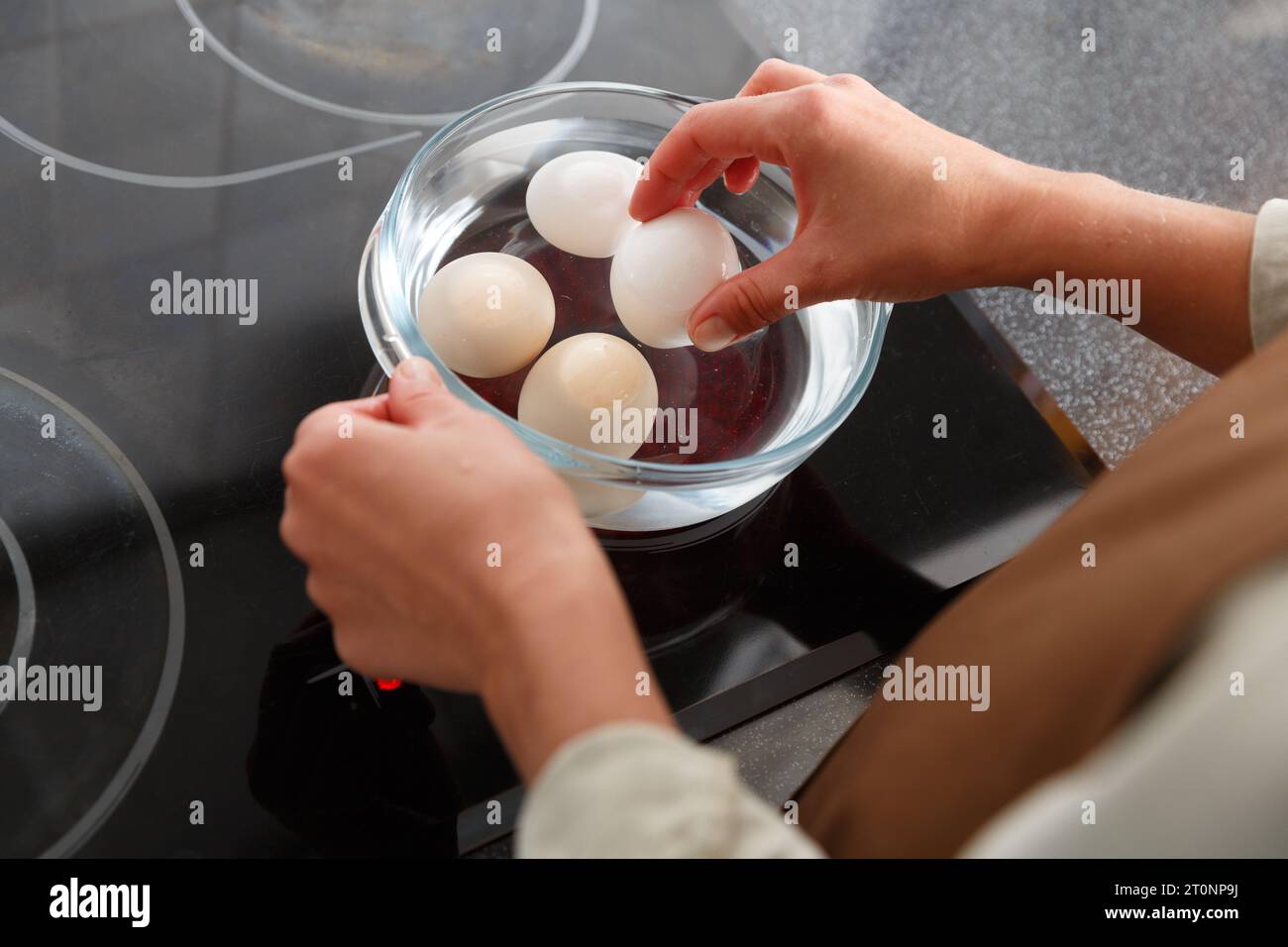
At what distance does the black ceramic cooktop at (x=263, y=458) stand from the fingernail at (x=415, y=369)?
19 cm

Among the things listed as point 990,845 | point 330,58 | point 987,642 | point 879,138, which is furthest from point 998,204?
point 330,58

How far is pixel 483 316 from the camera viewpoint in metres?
0.77

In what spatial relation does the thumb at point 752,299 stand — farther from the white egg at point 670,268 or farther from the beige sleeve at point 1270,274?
the beige sleeve at point 1270,274

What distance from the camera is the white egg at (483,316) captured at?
0.77 meters

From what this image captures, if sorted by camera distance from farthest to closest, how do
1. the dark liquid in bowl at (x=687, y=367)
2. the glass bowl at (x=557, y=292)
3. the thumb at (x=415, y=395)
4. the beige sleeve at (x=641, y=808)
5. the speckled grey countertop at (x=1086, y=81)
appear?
the speckled grey countertop at (x=1086, y=81), the dark liquid in bowl at (x=687, y=367), the glass bowl at (x=557, y=292), the thumb at (x=415, y=395), the beige sleeve at (x=641, y=808)

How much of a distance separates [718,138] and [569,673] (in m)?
0.46

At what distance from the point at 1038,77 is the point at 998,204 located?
1.65 feet

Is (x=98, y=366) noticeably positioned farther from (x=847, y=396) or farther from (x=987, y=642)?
(x=987, y=642)

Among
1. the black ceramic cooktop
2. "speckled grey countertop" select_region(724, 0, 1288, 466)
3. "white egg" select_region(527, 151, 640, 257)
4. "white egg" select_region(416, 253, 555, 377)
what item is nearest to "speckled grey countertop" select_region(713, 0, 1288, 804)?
"speckled grey countertop" select_region(724, 0, 1288, 466)

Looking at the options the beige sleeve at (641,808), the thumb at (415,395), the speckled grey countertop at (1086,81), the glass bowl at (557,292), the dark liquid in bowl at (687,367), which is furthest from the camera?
the speckled grey countertop at (1086,81)

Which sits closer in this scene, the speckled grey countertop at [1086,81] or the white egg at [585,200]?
the white egg at [585,200]

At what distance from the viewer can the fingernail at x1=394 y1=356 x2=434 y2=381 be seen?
62cm

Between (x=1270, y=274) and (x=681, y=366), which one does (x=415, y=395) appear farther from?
(x=1270, y=274)

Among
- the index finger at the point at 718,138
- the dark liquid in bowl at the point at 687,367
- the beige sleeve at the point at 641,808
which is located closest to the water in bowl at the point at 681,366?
the dark liquid in bowl at the point at 687,367
